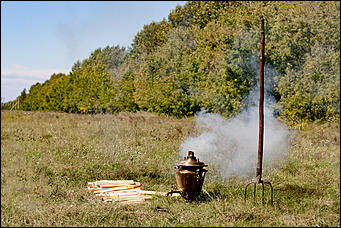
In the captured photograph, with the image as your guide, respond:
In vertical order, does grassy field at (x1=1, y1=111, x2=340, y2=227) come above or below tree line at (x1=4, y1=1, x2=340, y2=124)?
below

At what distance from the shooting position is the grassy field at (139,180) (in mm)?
4461

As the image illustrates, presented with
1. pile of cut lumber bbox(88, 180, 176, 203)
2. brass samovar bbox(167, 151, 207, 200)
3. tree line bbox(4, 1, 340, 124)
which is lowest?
pile of cut lumber bbox(88, 180, 176, 203)

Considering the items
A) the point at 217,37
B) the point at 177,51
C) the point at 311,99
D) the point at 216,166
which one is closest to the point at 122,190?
the point at 216,166

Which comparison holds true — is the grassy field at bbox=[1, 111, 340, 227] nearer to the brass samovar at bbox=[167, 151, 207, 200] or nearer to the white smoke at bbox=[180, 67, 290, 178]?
the brass samovar at bbox=[167, 151, 207, 200]

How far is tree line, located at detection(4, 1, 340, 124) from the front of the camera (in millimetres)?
13906

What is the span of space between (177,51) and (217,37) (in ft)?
10.0

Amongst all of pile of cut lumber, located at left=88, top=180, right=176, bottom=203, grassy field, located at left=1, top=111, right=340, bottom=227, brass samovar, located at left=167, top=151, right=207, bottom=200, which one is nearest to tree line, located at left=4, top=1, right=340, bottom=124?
grassy field, located at left=1, top=111, right=340, bottom=227

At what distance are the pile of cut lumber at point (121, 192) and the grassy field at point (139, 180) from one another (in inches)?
6.3

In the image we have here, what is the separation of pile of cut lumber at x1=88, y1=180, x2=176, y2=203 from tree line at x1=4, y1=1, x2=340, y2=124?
922 cm

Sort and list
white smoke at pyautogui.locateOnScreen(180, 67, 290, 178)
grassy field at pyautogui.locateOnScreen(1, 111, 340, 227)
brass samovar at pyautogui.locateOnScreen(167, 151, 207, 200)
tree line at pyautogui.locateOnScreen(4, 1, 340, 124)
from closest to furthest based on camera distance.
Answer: grassy field at pyautogui.locateOnScreen(1, 111, 340, 227), brass samovar at pyautogui.locateOnScreen(167, 151, 207, 200), white smoke at pyautogui.locateOnScreen(180, 67, 290, 178), tree line at pyautogui.locateOnScreen(4, 1, 340, 124)

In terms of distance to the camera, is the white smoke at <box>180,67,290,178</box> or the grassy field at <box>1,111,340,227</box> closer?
the grassy field at <box>1,111,340,227</box>

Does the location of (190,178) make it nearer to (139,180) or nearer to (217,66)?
(139,180)

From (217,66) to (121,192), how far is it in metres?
12.3

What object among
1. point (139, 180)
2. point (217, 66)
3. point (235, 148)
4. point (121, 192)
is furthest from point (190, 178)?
point (217, 66)
